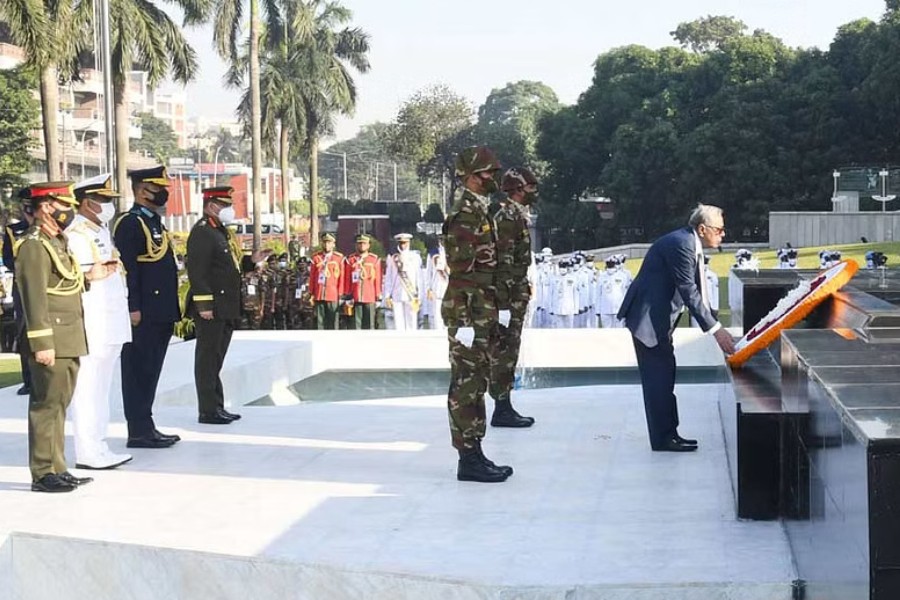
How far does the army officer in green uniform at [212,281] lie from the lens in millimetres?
7934

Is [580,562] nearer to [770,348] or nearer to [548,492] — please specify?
[548,492]

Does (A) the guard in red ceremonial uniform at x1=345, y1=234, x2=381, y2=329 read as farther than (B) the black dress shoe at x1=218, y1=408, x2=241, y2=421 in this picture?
Yes

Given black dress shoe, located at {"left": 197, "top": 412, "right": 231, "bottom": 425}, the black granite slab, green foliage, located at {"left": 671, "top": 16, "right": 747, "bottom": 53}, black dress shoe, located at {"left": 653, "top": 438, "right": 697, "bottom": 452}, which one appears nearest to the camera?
the black granite slab

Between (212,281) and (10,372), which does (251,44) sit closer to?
(10,372)

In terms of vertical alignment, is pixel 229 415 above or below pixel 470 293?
below

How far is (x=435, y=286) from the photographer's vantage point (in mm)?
17844

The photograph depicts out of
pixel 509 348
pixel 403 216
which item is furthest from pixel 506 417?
pixel 403 216

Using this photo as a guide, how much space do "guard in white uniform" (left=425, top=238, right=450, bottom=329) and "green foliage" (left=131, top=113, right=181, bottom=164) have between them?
104035 mm

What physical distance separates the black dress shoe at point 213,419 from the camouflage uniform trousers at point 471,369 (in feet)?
8.72

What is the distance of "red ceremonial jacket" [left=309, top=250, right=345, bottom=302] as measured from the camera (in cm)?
1733

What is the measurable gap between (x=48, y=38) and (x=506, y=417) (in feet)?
57.8

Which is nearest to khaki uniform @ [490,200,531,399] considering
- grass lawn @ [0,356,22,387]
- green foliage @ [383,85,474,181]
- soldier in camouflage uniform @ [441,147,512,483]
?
soldier in camouflage uniform @ [441,147,512,483]

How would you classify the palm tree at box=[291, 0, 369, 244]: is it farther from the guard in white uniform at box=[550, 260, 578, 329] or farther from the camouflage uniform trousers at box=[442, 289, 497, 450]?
the camouflage uniform trousers at box=[442, 289, 497, 450]

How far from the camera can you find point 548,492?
19.7ft
